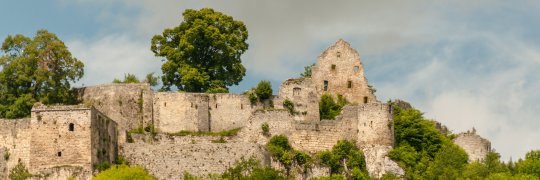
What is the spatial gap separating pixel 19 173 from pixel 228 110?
510 inches

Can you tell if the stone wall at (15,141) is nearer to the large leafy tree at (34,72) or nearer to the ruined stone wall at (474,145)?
the large leafy tree at (34,72)

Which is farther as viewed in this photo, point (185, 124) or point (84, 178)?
point (185, 124)

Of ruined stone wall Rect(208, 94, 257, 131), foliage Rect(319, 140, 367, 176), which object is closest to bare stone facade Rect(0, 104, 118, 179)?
ruined stone wall Rect(208, 94, 257, 131)

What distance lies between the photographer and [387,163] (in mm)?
92875

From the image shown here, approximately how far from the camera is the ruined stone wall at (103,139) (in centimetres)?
8894

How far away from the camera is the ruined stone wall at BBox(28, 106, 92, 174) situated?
289 ft

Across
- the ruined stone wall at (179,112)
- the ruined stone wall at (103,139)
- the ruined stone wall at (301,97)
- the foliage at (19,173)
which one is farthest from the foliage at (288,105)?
the foliage at (19,173)

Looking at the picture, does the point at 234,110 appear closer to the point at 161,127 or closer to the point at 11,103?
the point at 161,127

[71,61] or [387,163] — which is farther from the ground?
[71,61]

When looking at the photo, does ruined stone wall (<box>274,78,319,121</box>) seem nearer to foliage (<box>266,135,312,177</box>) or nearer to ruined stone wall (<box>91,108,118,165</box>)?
foliage (<box>266,135,312,177</box>)

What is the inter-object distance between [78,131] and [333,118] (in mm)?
15737

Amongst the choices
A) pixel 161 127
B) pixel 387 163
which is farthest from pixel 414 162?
pixel 161 127

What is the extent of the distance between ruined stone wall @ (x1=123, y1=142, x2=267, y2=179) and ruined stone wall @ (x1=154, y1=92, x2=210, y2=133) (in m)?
3.75

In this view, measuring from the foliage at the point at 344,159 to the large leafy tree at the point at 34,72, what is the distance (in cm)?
1408
